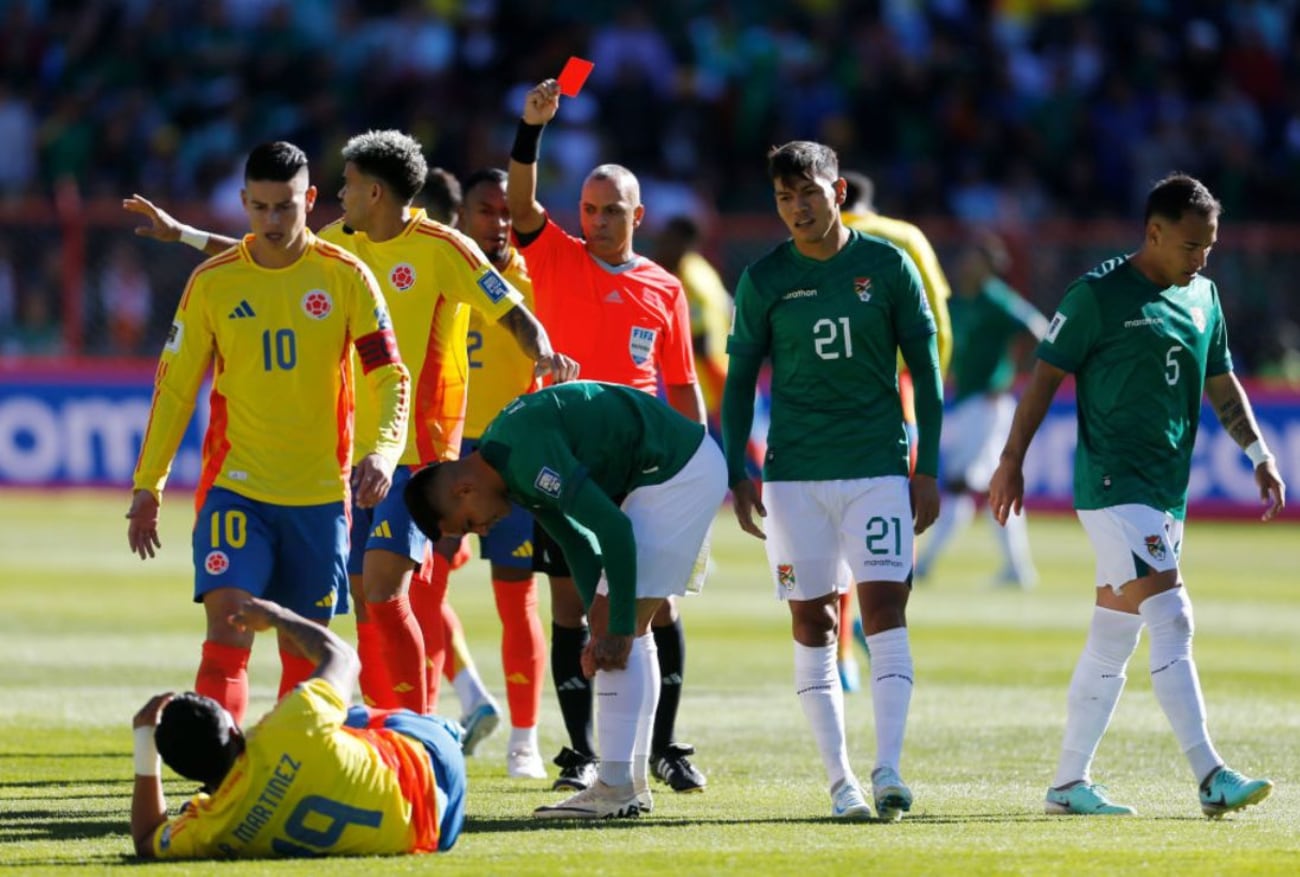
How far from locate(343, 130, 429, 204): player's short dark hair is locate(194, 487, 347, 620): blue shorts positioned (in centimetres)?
148

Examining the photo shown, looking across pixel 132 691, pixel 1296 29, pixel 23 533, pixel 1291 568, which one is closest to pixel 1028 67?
pixel 1296 29

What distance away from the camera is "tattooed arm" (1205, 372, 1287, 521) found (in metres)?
8.75

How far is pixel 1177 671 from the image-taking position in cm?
825

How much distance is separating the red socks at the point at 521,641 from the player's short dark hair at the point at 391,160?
1.77 meters

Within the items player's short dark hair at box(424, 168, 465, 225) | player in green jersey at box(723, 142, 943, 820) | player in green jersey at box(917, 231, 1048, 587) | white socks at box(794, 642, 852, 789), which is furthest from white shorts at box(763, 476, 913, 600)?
player in green jersey at box(917, 231, 1048, 587)

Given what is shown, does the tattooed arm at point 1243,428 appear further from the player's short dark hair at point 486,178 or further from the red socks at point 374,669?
the red socks at point 374,669

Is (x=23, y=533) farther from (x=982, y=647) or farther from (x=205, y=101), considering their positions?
(x=982, y=647)

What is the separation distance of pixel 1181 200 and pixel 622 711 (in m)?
2.71

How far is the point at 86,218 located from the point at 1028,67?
37.7 feet

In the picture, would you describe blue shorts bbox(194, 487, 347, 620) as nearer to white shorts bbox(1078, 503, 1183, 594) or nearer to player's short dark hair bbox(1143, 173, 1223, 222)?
white shorts bbox(1078, 503, 1183, 594)

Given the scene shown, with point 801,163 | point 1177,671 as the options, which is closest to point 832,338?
point 801,163

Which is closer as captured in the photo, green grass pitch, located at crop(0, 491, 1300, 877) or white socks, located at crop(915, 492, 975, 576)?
green grass pitch, located at crop(0, 491, 1300, 877)

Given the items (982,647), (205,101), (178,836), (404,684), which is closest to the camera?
(178,836)

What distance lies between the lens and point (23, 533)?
21.4 m
